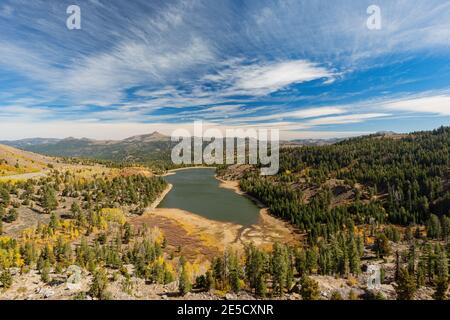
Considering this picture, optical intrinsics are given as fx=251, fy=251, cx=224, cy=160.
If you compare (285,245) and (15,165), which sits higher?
(15,165)

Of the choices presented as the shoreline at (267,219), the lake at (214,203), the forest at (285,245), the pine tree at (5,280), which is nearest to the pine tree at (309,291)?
the forest at (285,245)

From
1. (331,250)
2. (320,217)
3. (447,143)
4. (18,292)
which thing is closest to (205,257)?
(331,250)

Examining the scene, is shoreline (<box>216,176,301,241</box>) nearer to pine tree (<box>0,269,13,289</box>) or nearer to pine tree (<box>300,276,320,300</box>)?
pine tree (<box>300,276,320,300</box>)

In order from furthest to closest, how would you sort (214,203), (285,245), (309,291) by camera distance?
(214,203) → (285,245) → (309,291)

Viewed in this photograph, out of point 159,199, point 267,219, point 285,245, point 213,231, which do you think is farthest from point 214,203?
point 285,245

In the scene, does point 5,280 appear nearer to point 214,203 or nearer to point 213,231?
point 213,231

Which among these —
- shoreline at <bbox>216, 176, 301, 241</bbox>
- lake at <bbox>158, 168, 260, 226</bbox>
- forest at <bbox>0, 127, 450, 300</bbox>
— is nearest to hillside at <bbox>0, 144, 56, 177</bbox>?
forest at <bbox>0, 127, 450, 300</bbox>

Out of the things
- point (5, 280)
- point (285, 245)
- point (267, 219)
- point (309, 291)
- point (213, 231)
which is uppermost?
point (5, 280)

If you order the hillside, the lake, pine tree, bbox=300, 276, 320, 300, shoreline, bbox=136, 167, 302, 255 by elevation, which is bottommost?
shoreline, bbox=136, 167, 302, 255

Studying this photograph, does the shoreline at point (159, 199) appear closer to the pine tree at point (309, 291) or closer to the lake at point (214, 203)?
the lake at point (214, 203)
